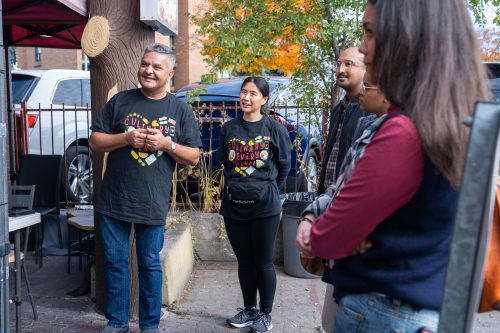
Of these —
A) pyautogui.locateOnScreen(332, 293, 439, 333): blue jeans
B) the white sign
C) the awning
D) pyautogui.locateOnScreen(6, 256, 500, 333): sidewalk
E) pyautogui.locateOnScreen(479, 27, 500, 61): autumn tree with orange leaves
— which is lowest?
pyautogui.locateOnScreen(6, 256, 500, 333): sidewalk

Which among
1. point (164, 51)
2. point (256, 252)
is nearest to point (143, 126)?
point (164, 51)

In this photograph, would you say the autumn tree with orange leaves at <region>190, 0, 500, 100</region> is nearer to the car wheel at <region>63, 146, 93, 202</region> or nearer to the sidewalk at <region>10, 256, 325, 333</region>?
Result: the sidewalk at <region>10, 256, 325, 333</region>

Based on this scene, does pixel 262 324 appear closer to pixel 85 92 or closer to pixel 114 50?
pixel 114 50

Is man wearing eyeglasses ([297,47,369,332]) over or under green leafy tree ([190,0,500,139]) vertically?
under

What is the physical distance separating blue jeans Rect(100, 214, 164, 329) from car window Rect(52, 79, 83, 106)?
17.2 ft

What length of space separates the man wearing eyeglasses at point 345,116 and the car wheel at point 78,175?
16.1ft

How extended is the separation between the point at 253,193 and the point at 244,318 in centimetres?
100

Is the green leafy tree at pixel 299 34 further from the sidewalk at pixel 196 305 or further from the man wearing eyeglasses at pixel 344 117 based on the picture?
the man wearing eyeglasses at pixel 344 117

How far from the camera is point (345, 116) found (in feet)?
11.7

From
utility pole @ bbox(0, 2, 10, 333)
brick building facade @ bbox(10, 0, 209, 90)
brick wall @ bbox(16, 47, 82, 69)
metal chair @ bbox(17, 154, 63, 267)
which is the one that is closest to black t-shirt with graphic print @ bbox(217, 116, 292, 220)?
utility pole @ bbox(0, 2, 10, 333)

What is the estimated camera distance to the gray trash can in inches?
228

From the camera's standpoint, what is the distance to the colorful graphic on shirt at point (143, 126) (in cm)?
382

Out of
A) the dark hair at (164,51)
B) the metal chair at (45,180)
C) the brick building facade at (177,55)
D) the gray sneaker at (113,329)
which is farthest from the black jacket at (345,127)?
the brick building facade at (177,55)

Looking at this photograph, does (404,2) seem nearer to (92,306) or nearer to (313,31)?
(92,306)
